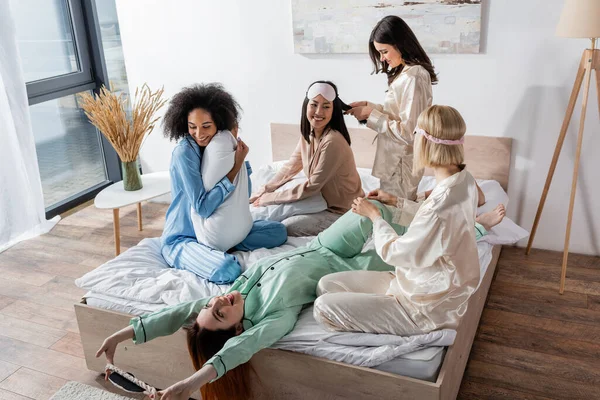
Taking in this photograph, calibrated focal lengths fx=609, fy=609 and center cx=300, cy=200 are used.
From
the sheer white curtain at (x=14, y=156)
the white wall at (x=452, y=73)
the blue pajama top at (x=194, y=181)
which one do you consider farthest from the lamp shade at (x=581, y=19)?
the sheer white curtain at (x=14, y=156)

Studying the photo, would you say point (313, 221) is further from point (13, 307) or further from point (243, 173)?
point (13, 307)

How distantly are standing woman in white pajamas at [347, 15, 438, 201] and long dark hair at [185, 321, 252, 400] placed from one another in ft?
3.47

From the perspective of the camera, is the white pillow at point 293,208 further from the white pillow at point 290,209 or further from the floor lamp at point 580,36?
the floor lamp at point 580,36

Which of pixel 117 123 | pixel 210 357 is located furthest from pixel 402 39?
pixel 117 123

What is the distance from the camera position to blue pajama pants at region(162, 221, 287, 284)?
7.82ft

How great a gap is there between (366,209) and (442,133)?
1.27 ft

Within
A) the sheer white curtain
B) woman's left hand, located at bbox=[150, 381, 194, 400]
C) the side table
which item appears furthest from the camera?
the sheer white curtain

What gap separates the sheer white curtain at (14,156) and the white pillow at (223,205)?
1.46 metres

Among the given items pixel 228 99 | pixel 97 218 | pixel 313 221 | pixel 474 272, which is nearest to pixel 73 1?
pixel 97 218

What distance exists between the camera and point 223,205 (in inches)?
99.9

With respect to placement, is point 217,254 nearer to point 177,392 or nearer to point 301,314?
point 301,314

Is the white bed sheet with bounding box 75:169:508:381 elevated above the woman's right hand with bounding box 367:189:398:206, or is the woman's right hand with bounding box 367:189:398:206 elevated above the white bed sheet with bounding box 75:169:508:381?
the woman's right hand with bounding box 367:189:398:206

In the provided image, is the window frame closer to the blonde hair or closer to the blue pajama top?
the blue pajama top

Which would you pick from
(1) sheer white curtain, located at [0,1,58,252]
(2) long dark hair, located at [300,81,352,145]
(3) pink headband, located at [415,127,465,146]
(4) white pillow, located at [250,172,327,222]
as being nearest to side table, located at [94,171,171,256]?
(1) sheer white curtain, located at [0,1,58,252]
